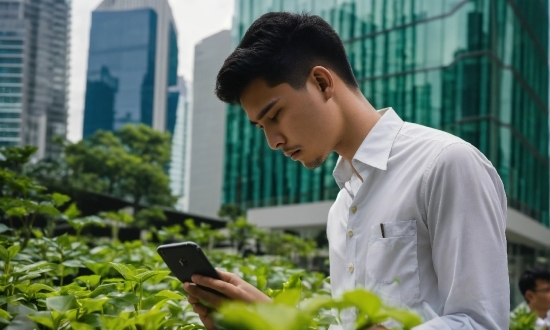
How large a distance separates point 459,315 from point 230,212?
24.9 metres

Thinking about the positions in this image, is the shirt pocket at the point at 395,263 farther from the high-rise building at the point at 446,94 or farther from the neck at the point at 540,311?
the high-rise building at the point at 446,94

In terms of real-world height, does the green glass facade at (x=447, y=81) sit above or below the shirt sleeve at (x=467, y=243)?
above

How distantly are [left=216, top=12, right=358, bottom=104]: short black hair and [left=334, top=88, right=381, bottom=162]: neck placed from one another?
68 mm

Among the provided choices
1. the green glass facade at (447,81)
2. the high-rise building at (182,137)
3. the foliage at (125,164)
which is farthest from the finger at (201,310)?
the high-rise building at (182,137)

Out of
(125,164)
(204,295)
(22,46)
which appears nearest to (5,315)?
(204,295)

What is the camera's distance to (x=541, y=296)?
15.1ft

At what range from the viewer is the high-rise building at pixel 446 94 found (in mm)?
19266

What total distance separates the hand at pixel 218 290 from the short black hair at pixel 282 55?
20.6 inches

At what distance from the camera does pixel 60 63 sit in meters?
10.0

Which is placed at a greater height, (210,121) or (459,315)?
(210,121)

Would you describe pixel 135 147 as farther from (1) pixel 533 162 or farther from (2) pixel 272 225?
(1) pixel 533 162

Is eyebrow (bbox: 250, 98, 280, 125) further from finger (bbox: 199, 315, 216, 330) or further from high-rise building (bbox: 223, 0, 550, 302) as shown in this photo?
high-rise building (bbox: 223, 0, 550, 302)

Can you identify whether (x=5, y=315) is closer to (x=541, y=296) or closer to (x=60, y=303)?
(x=60, y=303)

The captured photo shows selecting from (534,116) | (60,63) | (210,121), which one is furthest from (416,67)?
(210,121)
